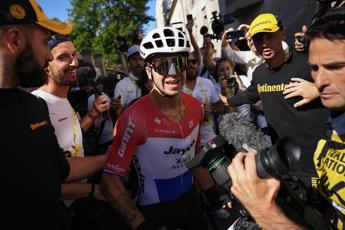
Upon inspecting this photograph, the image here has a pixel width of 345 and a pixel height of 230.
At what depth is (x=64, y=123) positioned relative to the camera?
274 centimetres

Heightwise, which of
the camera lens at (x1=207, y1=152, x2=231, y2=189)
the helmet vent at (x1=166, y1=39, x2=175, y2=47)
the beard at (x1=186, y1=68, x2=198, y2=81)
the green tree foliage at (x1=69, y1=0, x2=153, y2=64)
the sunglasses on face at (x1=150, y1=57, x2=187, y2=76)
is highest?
the green tree foliage at (x1=69, y1=0, x2=153, y2=64)

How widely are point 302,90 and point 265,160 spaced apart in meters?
2.00

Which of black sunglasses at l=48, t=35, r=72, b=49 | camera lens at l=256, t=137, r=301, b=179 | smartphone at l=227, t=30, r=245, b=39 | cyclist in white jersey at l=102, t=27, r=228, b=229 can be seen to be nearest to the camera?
camera lens at l=256, t=137, r=301, b=179

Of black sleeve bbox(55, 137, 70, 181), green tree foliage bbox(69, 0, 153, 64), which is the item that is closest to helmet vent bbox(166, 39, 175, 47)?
black sleeve bbox(55, 137, 70, 181)

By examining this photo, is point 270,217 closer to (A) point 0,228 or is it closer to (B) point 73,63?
(A) point 0,228

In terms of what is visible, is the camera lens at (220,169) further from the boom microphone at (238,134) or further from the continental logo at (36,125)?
the continental logo at (36,125)

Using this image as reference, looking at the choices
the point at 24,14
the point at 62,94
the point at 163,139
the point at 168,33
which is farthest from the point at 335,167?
the point at 62,94

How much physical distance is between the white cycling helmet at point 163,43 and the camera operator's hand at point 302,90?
1.24 m

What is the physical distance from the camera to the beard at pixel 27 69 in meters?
1.71

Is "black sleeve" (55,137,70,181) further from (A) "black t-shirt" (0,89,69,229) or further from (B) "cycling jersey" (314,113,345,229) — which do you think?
(B) "cycling jersey" (314,113,345,229)

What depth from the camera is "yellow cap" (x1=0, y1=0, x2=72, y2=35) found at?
1.62 m

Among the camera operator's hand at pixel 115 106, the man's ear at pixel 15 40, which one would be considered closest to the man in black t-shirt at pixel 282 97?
the camera operator's hand at pixel 115 106

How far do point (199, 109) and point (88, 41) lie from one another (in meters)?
29.3

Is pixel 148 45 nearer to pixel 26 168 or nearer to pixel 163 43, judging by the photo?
pixel 163 43
